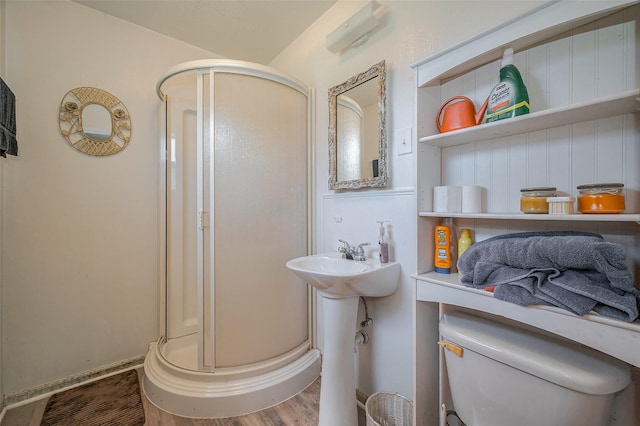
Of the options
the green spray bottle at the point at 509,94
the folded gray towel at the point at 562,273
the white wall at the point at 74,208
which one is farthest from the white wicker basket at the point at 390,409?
the white wall at the point at 74,208

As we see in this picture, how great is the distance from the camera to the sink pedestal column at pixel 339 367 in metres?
1.23

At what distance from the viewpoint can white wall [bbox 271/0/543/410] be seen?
1135 millimetres

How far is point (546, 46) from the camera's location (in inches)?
35.4

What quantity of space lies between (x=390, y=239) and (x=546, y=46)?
954 mm

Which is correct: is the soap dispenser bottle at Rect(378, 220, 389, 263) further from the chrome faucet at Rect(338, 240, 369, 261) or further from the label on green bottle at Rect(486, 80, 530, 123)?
the label on green bottle at Rect(486, 80, 530, 123)

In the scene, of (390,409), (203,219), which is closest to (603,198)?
(390,409)

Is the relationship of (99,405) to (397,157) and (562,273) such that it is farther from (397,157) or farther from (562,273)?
(562,273)

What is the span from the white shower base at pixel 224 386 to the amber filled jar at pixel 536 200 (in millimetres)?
1515

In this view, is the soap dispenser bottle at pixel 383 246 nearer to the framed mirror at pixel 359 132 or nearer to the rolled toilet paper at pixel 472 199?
the framed mirror at pixel 359 132

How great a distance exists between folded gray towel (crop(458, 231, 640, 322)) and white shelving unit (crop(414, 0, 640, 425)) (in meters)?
0.04

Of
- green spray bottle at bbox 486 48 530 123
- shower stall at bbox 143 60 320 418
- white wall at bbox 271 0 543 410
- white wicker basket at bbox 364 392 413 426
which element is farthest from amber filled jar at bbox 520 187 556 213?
shower stall at bbox 143 60 320 418

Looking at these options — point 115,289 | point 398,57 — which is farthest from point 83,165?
point 398,57

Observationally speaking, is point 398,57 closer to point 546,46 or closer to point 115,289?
point 546,46

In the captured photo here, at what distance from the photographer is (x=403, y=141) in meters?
1.31
